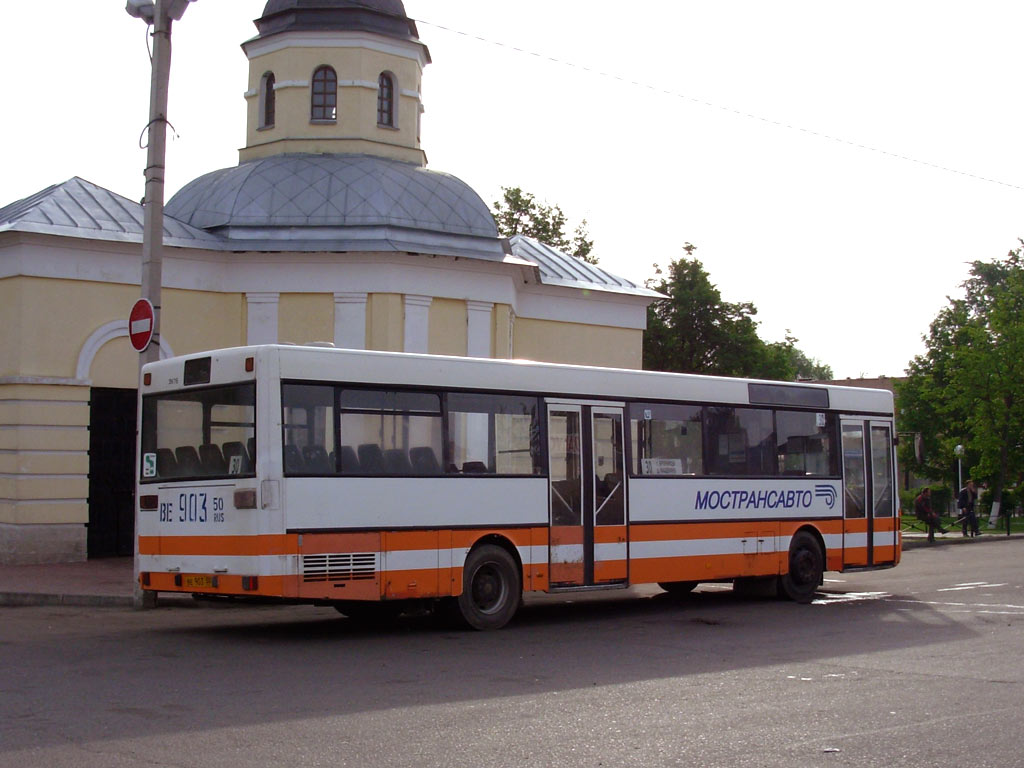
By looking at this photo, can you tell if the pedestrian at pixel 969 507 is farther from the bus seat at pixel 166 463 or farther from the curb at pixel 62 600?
the bus seat at pixel 166 463

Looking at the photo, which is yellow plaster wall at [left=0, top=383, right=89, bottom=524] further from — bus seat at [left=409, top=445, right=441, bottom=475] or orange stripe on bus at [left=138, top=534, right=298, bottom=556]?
bus seat at [left=409, top=445, right=441, bottom=475]

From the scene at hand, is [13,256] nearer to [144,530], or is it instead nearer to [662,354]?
[144,530]

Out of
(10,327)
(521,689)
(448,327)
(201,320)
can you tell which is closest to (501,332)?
(448,327)

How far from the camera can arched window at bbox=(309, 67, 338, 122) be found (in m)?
30.8

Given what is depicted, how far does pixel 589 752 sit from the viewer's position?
7527mm

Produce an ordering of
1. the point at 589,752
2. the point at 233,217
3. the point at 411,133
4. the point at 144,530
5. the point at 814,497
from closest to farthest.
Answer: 1. the point at 589,752
2. the point at 144,530
3. the point at 814,497
4. the point at 233,217
5. the point at 411,133

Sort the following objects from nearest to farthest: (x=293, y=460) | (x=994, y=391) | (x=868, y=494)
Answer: (x=293, y=460) < (x=868, y=494) < (x=994, y=391)

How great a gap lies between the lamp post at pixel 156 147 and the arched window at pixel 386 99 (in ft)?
46.3

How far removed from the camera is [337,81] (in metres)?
30.7

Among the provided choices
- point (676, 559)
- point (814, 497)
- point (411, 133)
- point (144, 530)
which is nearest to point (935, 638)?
point (676, 559)

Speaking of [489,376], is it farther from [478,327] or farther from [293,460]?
[478,327]

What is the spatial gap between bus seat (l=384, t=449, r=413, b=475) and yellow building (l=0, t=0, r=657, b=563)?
1221 centimetres

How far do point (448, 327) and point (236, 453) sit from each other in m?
14.7

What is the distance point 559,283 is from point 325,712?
77.3 ft
